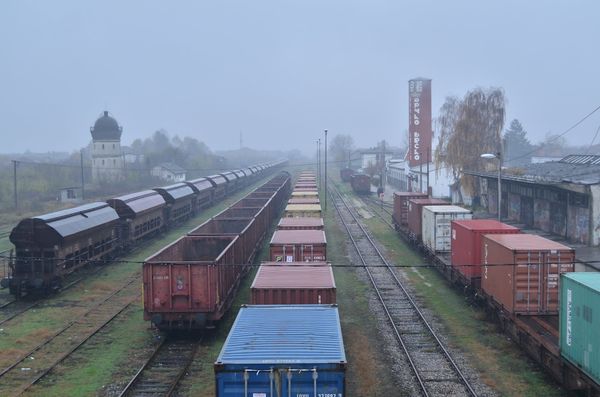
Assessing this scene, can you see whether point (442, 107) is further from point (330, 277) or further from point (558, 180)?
point (330, 277)

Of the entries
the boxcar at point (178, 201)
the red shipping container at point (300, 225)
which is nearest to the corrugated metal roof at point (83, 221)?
the red shipping container at point (300, 225)

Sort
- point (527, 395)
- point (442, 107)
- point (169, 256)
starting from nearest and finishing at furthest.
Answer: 1. point (527, 395)
2. point (169, 256)
3. point (442, 107)

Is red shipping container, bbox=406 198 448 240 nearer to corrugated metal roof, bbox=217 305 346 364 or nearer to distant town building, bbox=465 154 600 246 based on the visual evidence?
distant town building, bbox=465 154 600 246

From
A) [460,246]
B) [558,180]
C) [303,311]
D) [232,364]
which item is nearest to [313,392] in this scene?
[232,364]

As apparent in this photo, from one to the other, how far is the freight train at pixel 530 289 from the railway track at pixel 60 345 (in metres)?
13.0

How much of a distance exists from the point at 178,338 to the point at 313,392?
10407 mm

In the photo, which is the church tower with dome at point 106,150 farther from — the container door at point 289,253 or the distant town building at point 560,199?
the container door at point 289,253

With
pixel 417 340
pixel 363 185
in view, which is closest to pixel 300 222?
pixel 417 340

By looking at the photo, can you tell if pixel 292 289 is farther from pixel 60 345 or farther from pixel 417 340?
pixel 60 345

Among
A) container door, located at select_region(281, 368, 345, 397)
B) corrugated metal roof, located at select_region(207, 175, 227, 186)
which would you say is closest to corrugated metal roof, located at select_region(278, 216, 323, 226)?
container door, located at select_region(281, 368, 345, 397)

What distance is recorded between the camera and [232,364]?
9.88 meters

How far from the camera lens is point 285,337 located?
1104 cm

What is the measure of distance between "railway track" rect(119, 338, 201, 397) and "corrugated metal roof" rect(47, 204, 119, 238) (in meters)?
9.20

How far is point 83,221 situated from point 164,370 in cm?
1400
